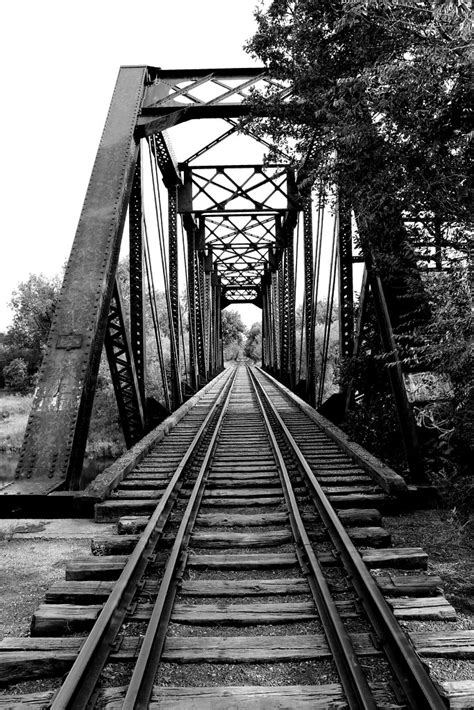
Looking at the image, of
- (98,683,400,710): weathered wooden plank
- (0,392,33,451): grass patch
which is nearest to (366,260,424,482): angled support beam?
(98,683,400,710): weathered wooden plank

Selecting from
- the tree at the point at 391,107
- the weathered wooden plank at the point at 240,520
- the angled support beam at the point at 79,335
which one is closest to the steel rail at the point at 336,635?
the weathered wooden plank at the point at 240,520

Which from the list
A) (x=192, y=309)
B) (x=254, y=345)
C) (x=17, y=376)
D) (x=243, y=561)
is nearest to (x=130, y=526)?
(x=243, y=561)

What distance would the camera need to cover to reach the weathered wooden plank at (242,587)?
314 centimetres

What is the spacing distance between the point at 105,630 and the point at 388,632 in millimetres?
1455

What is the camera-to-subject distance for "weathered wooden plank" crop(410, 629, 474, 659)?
240 cm

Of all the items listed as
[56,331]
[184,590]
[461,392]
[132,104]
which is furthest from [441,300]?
[132,104]

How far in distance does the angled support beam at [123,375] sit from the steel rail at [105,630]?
10.1 feet

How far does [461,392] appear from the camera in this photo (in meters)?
4.72

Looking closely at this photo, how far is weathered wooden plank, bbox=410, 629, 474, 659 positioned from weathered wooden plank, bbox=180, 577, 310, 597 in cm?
80

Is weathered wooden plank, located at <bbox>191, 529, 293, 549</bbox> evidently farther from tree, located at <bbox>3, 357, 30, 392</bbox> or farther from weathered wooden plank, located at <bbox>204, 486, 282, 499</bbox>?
tree, located at <bbox>3, 357, 30, 392</bbox>

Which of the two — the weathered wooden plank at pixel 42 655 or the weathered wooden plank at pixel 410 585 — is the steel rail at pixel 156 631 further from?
the weathered wooden plank at pixel 410 585

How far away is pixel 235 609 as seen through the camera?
293 centimetres

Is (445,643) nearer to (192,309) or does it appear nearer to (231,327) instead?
(192,309)

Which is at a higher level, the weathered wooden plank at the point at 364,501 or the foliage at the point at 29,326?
the foliage at the point at 29,326
